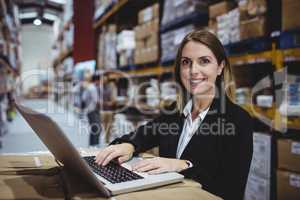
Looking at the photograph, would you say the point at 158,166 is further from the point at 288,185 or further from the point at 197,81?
the point at 288,185

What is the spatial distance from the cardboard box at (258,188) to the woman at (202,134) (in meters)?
0.87

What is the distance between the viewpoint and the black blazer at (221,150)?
109cm

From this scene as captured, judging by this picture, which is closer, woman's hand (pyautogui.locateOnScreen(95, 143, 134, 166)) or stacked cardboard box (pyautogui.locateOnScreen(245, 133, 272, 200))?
woman's hand (pyautogui.locateOnScreen(95, 143, 134, 166))

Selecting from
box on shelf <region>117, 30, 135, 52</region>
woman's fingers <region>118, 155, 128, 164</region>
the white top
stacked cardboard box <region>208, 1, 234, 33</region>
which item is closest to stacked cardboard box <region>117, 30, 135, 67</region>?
box on shelf <region>117, 30, 135, 52</region>

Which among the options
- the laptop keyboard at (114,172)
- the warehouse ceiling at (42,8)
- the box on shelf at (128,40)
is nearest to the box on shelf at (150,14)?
the box on shelf at (128,40)

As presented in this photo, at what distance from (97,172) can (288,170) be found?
1.33 metres

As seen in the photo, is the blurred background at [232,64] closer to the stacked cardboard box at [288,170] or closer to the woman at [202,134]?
the stacked cardboard box at [288,170]

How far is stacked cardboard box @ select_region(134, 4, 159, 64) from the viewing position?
3459 mm

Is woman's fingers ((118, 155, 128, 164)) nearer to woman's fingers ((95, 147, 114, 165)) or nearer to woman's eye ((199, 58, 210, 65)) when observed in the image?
woman's fingers ((95, 147, 114, 165))

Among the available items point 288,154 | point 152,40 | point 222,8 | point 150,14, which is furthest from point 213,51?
point 150,14

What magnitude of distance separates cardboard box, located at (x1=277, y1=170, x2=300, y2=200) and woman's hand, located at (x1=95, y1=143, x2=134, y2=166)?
1.06 m

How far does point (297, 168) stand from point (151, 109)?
1982 millimetres

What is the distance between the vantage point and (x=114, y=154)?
1.11 metres

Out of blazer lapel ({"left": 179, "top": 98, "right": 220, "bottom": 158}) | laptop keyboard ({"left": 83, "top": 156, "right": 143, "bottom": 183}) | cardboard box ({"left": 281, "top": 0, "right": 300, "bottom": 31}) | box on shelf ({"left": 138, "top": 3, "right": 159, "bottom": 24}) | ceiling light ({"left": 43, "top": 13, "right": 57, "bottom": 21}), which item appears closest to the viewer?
laptop keyboard ({"left": 83, "top": 156, "right": 143, "bottom": 183})
